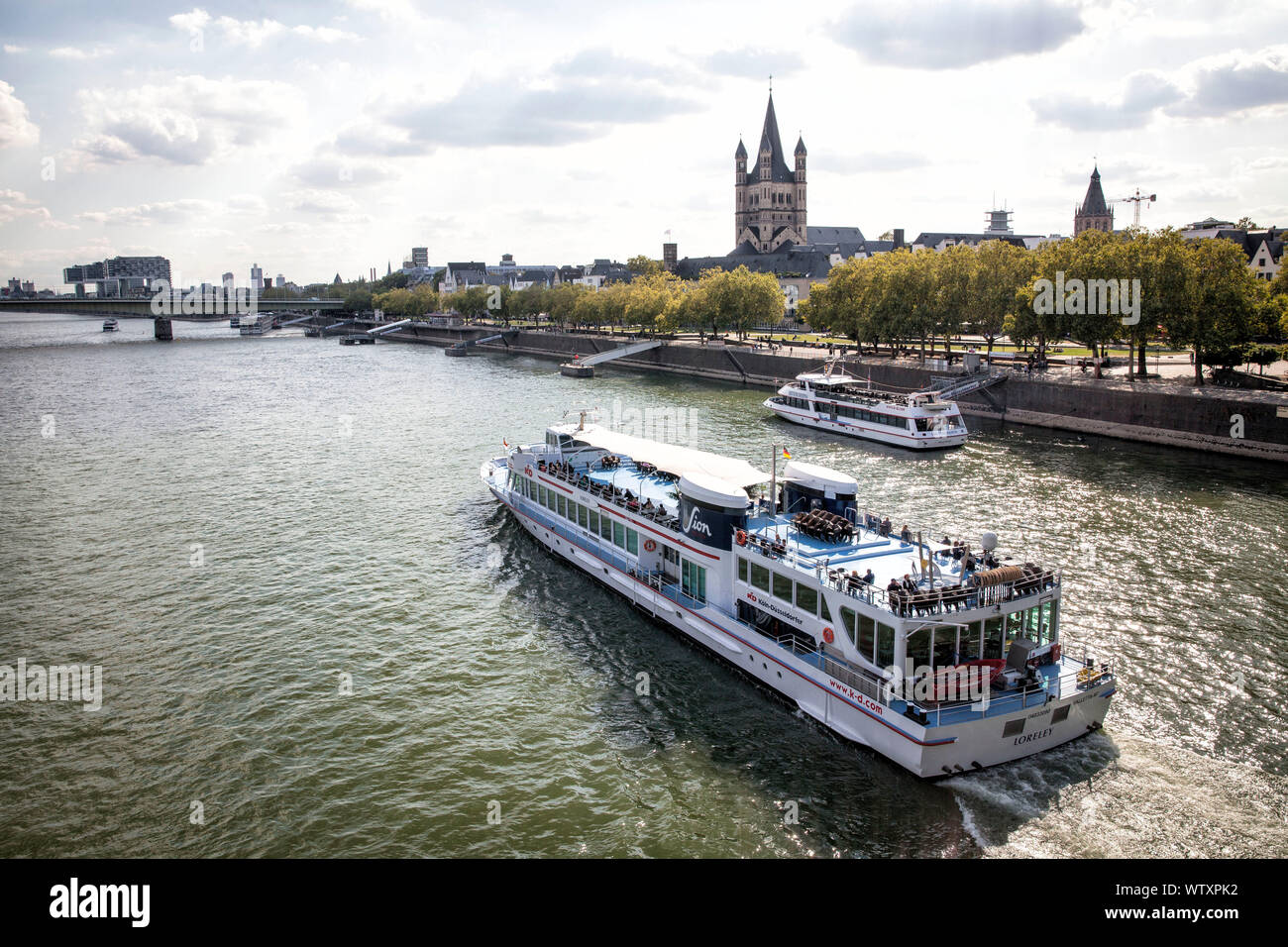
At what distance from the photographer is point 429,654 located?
96.6 feet

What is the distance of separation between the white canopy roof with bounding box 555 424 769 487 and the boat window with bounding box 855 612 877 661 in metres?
8.83

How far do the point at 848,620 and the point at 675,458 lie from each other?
14.1m

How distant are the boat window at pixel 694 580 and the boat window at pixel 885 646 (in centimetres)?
808

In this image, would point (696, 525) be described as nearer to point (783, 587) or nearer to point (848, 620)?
point (783, 587)

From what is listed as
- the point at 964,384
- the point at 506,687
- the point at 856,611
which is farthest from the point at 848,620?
the point at 964,384

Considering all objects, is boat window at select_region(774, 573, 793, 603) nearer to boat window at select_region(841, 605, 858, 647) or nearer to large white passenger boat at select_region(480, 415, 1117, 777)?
large white passenger boat at select_region(480, 415, 1117, 777)

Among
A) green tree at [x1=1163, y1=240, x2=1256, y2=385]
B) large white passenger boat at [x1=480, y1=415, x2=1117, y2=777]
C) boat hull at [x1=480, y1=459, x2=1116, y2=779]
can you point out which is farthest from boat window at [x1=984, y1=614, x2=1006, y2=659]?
green tree at [x1=1163, y1=240, x2=1256, y2=385]

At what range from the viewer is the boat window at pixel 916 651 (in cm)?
2233

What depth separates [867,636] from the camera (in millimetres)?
23547

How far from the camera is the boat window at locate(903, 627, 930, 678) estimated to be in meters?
22.3
